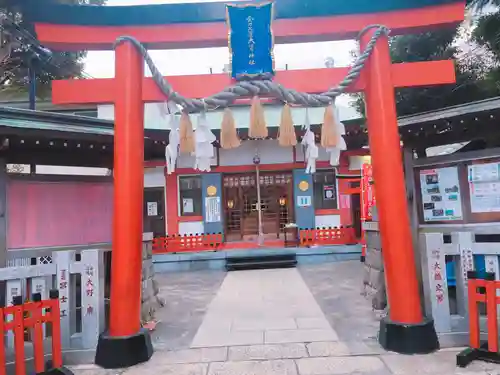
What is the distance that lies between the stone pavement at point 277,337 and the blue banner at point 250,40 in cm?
335

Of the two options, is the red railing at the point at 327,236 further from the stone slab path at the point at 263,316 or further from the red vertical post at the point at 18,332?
the red vertical post at the point at 18,332

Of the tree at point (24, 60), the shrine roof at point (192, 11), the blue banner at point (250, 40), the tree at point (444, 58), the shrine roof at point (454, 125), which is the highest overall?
the tree at point (24, 60)

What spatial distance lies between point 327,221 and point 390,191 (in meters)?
9.61

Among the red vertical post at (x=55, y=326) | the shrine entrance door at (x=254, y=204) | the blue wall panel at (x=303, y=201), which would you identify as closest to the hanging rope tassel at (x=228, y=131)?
the red vertical post at (x=55, y=326)

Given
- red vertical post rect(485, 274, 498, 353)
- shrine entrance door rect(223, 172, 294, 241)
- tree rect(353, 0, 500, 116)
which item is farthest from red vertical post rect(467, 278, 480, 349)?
shrine entrance door rect(223, 172, 294, 241)

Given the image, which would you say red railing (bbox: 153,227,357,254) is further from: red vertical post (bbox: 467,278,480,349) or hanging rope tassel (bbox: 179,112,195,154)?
red vertical post (bbox: 467,278,480,349)

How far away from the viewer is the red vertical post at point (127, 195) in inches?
163

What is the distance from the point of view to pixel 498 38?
27.0 feet

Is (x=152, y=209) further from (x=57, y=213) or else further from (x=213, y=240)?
(x=57, y=213)

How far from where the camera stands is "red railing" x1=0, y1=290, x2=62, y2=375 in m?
3.27

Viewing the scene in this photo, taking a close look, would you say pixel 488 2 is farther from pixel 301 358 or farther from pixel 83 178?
pixel 83 178

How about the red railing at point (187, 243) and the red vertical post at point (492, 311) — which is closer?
the red vertical post at point (492, 311)

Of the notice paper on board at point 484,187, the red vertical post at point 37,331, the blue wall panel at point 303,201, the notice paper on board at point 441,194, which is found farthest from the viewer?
the blue wall panel at point 303,201

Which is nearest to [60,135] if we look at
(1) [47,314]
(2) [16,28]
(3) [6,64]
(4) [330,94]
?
(1) [47,314]
